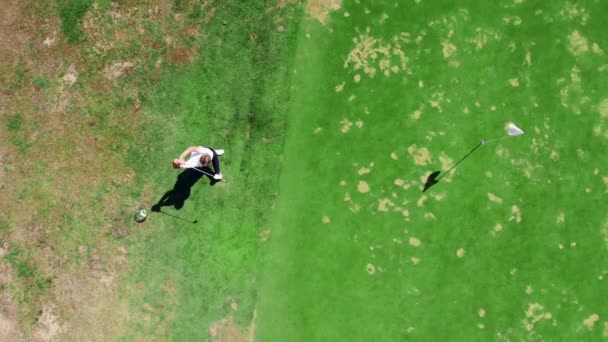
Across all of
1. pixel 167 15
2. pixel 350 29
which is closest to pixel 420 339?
pixel 350 29

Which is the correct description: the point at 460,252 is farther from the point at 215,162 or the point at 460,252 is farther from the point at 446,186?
the point at 215,162

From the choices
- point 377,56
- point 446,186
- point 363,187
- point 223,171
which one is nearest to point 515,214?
point 446,186

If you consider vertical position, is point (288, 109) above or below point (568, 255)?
above

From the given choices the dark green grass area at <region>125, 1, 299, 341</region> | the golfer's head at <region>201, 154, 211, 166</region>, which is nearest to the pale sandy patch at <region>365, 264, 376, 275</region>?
the dark green grass area at <region>125, 1, 299, 341</region>

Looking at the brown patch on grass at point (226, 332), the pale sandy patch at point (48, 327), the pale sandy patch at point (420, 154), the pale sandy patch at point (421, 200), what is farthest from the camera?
the pale sandy patch at point (420, 154)

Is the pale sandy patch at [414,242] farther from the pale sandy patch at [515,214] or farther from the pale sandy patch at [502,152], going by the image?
the pale sandy patch at [502,152]

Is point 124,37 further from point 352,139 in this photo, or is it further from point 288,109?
point 352,139

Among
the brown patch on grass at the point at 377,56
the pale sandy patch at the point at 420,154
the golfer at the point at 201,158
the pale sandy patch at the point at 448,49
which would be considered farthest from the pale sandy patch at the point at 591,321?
the golfer at the point at 201,158
